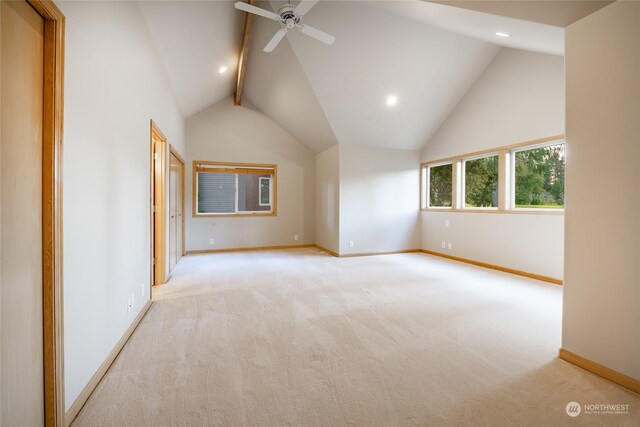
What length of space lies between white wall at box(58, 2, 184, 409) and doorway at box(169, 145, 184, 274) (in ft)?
5.93

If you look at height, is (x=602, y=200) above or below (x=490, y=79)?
below

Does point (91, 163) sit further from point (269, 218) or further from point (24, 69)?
point (269, 218)

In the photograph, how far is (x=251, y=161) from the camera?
691cm

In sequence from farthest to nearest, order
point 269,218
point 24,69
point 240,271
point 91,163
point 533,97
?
point 269,218 → point 240,271 → point 533,97 → point 91,163 → point 24,69

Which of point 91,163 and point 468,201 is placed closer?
point 91,163

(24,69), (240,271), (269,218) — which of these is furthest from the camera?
(269,218)

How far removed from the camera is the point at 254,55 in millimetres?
5098

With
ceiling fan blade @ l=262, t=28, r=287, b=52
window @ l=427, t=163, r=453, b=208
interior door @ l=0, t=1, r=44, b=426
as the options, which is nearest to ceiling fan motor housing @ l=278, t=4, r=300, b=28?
ceiling fan blade @ l=262, t=28, r=287, b=52

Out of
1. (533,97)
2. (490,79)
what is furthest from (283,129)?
(533,97)

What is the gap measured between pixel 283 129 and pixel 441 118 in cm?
346

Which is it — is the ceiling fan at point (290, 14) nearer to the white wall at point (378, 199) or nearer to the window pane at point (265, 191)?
the white wall at point (378, 199)

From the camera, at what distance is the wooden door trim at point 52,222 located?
4.58ft

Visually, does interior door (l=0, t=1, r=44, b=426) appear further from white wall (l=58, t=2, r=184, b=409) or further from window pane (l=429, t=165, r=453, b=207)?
window pane (l=429, t=165, r=453, b=207)

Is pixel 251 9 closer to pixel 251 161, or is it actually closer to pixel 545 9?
pixel 545 9
